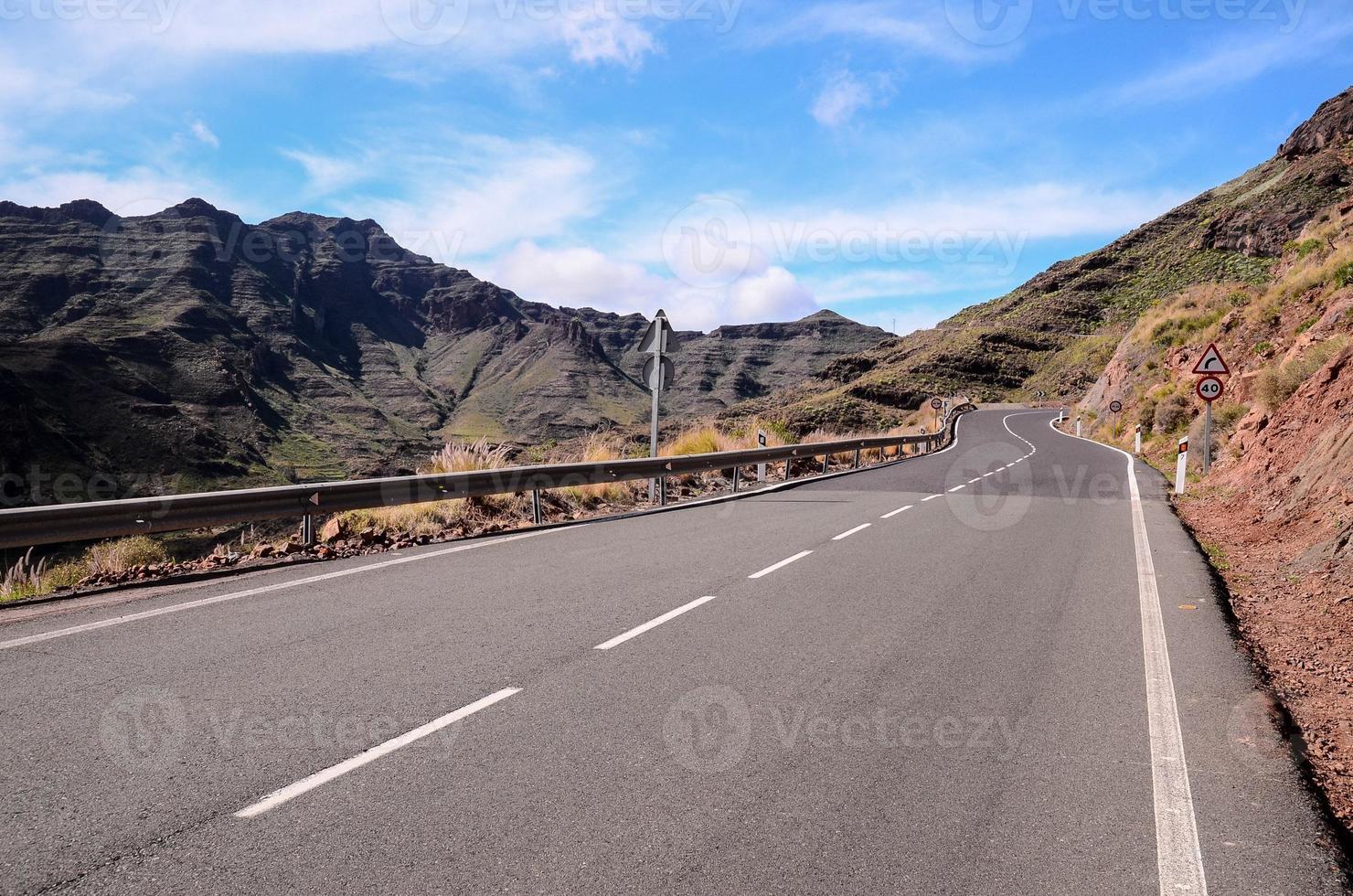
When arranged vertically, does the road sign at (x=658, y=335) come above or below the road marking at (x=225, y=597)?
above

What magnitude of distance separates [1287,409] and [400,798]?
15.9m

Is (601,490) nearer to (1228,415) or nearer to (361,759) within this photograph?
(361,759)

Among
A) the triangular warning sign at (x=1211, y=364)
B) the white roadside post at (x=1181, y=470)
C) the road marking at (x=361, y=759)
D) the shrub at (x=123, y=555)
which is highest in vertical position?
the triangular warning sign at (x=1211, y=364)

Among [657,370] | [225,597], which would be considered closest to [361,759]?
[225,597]

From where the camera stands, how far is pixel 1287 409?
547 inches

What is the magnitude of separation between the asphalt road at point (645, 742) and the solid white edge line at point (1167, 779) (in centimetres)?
2

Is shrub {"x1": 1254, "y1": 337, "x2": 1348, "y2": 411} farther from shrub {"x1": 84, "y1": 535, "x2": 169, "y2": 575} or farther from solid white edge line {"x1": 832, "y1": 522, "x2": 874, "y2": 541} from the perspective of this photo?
shrub {"x1": 84, "y1": 535, "x2": 169, "y2": 575}

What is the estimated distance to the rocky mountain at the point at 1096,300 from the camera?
8075cm

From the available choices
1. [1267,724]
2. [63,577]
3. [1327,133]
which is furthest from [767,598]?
[1327,133]

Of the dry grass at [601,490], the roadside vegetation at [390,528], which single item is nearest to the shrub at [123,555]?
the roadside vegetation at [390,528]

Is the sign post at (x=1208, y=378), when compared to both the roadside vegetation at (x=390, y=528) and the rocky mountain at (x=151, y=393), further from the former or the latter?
the rocky mountain at (x=151, y=393)

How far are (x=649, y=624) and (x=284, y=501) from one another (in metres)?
5.23

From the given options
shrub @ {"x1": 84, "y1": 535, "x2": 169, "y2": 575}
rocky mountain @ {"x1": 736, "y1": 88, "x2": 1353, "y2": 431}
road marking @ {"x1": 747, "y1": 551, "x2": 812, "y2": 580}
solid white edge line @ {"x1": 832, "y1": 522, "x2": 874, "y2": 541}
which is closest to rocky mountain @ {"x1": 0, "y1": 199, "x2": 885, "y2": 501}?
rocky mountain @ {"x1": 736, "y1": 88, "x2": 1353, "y2": 431}

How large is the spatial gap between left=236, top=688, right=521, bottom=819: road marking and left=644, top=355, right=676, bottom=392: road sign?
1103cm
